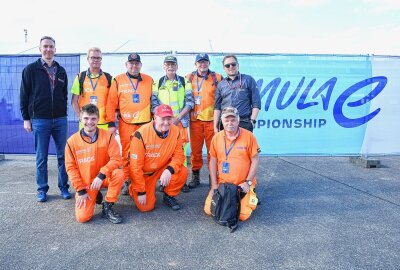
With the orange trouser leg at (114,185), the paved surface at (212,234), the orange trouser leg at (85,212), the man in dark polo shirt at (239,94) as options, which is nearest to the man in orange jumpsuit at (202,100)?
the man in dark polo shirt at (239,94)

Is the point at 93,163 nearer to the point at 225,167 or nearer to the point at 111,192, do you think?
the point at 111,192

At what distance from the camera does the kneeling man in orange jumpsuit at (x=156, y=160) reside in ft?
12.1

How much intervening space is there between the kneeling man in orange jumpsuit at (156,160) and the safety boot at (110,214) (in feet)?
1.06

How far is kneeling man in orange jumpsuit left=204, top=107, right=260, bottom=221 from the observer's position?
3654mm

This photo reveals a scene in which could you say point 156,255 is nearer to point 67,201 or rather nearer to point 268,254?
point 268,254

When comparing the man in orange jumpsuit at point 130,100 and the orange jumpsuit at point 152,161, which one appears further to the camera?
the man in orange jumpsuit at point 130,100

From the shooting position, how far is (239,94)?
4.23 metres

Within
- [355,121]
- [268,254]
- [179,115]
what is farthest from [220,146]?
[355,121]

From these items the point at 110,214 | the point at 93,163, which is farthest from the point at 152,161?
the point at 110,214

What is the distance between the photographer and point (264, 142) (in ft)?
19.8

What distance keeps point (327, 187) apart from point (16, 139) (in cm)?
581

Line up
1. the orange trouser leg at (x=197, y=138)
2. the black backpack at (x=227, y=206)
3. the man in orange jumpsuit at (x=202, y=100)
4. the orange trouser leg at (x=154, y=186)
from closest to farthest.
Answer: the black backpack at (x=227, y=206), the orange trouser leg at (x=154, y=186), the man in orange jumpsuit at (x=202, y=100), the orange trouser leg at (x=197, y=138)

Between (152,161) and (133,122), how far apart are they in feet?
2.52

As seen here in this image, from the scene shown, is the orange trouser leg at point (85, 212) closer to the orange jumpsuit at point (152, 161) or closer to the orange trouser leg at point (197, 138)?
the orange jumpsuit at point (152, 161)
